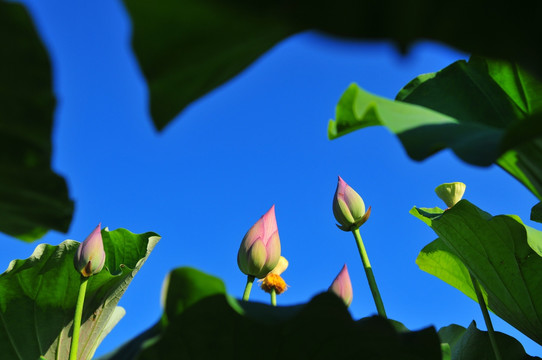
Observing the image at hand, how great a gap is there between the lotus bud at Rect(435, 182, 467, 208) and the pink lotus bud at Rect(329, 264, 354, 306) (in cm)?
41

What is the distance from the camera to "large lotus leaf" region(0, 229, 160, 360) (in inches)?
58.5

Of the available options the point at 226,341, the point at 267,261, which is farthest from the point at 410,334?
the point at 267,261

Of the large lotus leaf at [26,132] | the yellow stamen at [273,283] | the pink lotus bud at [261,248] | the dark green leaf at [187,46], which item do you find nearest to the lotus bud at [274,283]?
the yellow stamen at [273,283]

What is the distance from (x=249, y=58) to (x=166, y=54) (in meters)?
0.10

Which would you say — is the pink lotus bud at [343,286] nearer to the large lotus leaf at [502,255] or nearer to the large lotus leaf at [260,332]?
the large lotus leaf at [502,255]

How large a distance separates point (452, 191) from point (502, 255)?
24 centimetres

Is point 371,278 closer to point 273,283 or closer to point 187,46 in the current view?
point 273,283

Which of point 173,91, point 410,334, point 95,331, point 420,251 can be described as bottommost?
point 410,334

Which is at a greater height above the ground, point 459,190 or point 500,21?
point 459,190

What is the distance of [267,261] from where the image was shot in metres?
1.35

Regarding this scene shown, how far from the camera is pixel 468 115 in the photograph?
121 cm

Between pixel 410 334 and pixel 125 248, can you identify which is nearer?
pixel 410 334

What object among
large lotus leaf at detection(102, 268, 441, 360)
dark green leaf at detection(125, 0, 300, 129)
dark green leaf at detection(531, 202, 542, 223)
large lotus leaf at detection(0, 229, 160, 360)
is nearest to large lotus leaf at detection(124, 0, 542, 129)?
dark green leaf at detection(125, 0, 300, 129)

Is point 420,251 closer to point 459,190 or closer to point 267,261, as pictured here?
point 459,190
